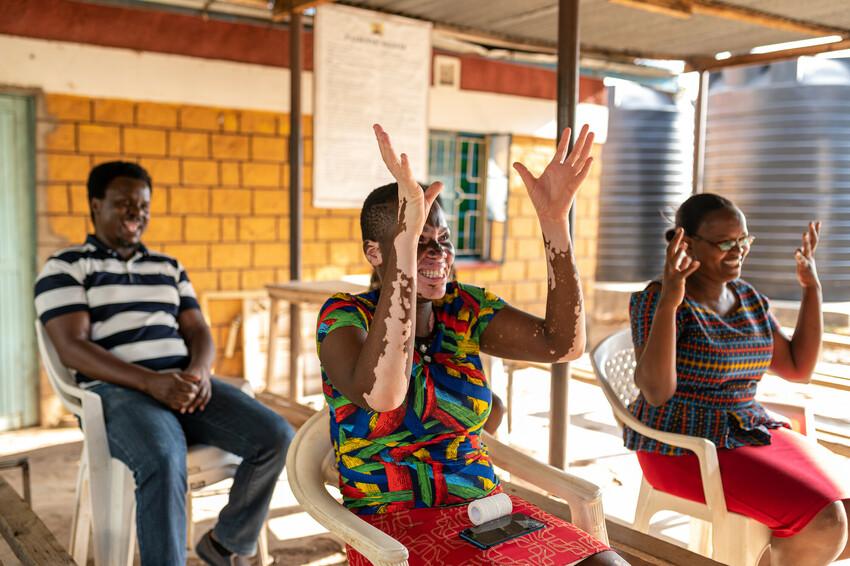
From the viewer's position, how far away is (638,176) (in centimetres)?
878

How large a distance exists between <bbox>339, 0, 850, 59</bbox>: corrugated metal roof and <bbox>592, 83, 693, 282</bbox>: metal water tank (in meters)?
2.84

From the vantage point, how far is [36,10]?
494 cm

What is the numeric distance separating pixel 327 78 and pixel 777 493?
9.71 feet

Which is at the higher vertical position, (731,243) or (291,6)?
(291,6)

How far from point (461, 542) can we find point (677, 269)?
104 centimetres

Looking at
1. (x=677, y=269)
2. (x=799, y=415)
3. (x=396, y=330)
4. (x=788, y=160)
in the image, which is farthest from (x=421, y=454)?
(x=788, y=160)

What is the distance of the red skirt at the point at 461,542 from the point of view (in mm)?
1594

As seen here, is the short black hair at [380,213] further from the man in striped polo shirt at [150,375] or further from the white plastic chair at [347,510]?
the man in striped polo shirt at [150,375]

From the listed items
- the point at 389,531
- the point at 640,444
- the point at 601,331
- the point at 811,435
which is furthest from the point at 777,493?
the point at 601,331

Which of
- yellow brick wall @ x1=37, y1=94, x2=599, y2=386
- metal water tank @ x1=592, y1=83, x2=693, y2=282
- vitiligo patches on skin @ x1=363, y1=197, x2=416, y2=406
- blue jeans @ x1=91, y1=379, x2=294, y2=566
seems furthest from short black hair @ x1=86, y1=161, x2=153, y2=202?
metal water tank @ x1=592, y1=83, x2=693, y2=282

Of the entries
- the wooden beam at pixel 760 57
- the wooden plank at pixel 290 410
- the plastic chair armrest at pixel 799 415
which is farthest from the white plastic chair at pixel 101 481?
the wooden beam at pixel 760 57

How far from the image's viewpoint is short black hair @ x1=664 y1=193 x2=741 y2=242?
2.47m

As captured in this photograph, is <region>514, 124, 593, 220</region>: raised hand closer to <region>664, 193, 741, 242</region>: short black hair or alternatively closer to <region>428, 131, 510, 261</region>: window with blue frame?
<region>664, 193, 741, 242</region>: short black hair

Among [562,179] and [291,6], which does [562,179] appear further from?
[291,6]
